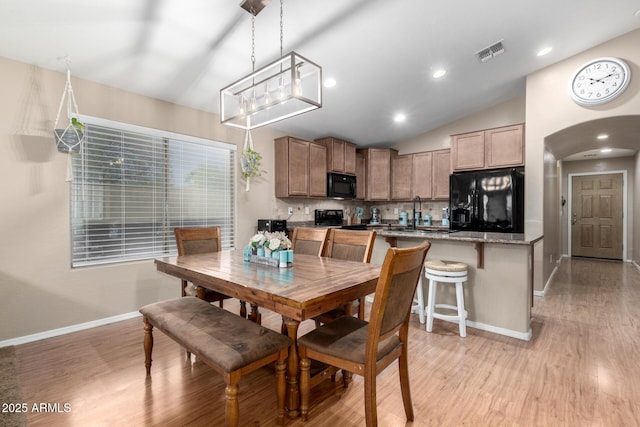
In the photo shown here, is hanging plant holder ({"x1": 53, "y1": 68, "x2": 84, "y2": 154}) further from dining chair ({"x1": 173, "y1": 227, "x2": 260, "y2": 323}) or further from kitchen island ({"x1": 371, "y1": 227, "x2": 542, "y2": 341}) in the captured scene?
kitchen island ({"x1": 371, "y1": 227, "x2": 542, "y2": 341})

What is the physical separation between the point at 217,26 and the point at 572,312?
187 inches

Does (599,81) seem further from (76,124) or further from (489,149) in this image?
(76,124)

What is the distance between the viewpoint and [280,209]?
15.8 ft

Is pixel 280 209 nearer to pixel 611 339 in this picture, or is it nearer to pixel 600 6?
pixel 611 339

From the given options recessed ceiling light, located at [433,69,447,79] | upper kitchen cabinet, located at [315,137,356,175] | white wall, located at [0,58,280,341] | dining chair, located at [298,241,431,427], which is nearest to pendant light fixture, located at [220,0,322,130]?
dining chair, located at [298,241,431,427]

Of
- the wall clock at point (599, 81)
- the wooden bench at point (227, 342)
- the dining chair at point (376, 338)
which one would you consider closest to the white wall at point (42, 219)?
the wooden bench at point (227, 342)

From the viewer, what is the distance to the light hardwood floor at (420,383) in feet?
5.53

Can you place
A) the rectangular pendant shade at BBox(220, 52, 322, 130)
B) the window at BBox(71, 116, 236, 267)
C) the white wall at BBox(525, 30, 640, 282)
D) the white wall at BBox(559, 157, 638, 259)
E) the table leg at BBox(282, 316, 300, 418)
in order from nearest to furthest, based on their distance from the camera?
the table leg at BBox(282, 316, 300, 418) → the rectangular pendant shade at BBox(220, 52, 322, 130) → the window at BBox(71, 116, 236, 267) → the white wall at BBox(525, 30, 640, 282) → the white wall at BBox(559, 157, 638, 259)

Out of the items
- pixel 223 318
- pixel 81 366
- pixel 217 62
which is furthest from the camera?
pixel 217 62

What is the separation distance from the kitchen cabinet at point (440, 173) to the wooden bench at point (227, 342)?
4506 millimetres

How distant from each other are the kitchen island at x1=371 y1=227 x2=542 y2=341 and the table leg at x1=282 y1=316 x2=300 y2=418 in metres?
1.84

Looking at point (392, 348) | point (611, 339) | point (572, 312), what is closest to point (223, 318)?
point (392, 348)

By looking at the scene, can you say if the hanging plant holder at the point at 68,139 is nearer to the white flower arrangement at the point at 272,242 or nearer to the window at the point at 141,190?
the window at the point at 141,190

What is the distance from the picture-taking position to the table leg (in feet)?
5.18
